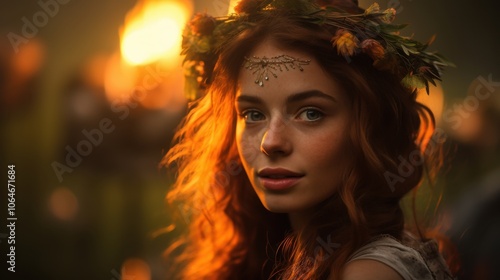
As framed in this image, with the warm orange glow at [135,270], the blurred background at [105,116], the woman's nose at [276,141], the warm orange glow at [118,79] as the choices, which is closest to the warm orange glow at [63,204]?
the blurred background at [105,116]

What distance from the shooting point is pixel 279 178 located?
1.56 m

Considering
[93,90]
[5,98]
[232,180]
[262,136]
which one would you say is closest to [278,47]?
[262,136]

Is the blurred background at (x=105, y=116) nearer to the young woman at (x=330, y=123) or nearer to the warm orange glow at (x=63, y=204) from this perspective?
the warm orange glow at (x=63, y=204)

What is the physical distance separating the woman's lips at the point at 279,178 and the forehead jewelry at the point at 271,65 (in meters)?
0.26

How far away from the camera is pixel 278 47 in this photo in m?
1.59

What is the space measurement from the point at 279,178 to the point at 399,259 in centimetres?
40

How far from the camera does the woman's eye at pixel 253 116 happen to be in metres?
1.64

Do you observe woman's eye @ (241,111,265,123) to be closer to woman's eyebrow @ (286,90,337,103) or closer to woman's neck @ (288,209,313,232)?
woman's eyebrow @ (286,90,337,103)

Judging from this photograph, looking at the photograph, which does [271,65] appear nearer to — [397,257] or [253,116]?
[253,116]

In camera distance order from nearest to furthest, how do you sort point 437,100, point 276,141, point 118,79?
point 276,141, point 437,100, point 118,79

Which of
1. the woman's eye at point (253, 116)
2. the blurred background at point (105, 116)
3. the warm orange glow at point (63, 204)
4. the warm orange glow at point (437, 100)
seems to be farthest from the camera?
the warm orange glow at point (63, 204)

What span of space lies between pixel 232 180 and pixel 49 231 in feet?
7.36

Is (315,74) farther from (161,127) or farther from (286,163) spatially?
(161,127)

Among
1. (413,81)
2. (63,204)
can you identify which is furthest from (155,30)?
(413,81)
